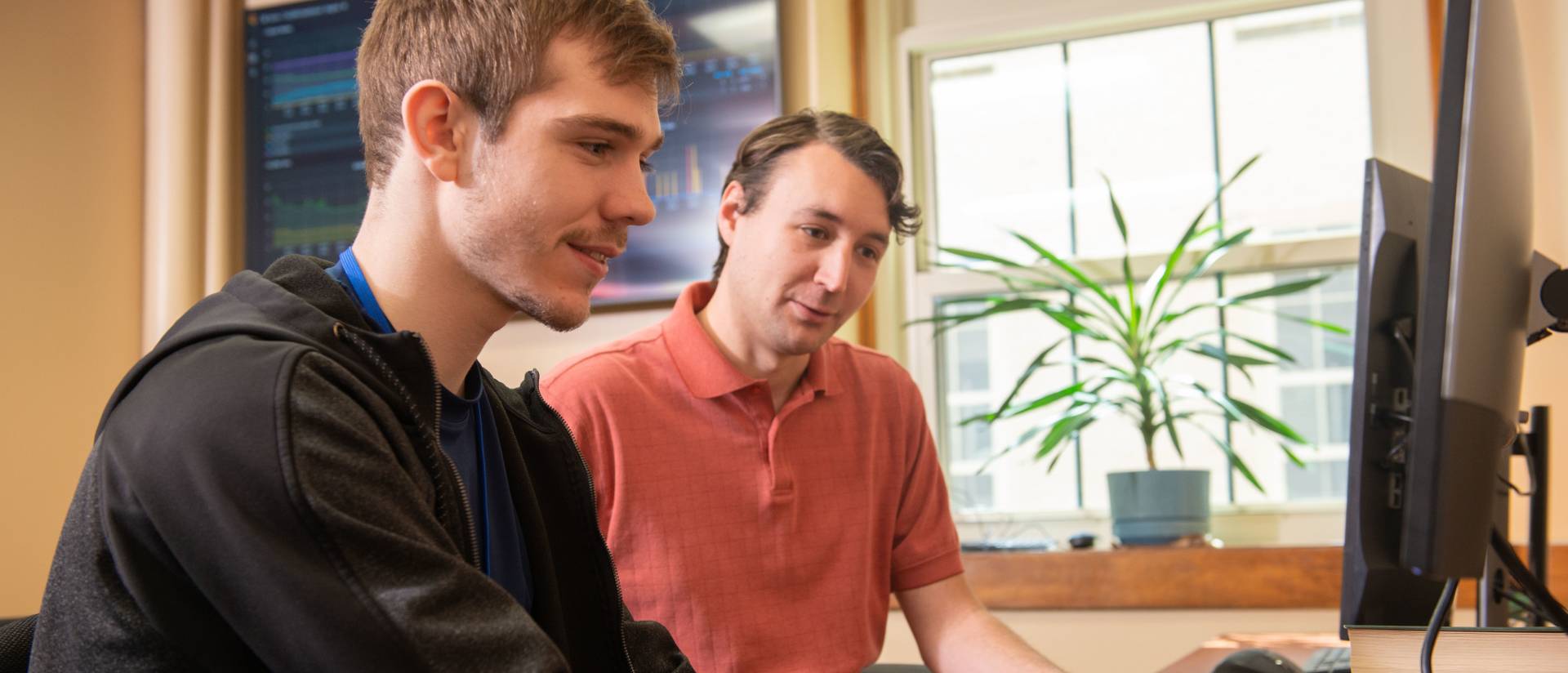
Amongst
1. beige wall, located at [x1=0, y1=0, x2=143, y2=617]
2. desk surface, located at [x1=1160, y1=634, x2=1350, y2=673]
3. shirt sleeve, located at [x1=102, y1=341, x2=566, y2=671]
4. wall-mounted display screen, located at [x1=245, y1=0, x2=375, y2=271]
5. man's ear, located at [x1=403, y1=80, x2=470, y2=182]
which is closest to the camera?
shirt sleeve, located at [x1=102, y1=341, x2=566, y2=671]

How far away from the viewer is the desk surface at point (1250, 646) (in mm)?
1461

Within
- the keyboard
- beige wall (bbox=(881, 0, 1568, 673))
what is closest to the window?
beige wall (bbox=(881, 0, 1568, 673))

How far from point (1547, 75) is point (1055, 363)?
3.97 ft

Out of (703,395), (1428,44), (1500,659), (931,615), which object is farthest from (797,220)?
(1428,44)

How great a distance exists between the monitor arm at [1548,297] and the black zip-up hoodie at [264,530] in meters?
0.77

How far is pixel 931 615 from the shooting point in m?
1.77

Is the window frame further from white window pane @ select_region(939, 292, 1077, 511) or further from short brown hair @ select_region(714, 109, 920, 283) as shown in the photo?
short brown hair @ select_region(714, 109, 920, 283)

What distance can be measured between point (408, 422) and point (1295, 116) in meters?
2.66

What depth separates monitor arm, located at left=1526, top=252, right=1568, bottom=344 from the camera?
956 mm

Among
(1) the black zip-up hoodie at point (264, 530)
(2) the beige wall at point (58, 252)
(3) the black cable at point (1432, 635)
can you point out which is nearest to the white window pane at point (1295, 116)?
(3) the black cable at point (1432, 635)

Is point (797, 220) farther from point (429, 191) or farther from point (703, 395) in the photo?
point (429, 191)

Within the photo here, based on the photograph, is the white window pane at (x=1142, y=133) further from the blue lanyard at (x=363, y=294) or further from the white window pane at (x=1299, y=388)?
the blue lanyard at (x=363, y=294)

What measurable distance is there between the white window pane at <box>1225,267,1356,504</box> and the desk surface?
3.93ft

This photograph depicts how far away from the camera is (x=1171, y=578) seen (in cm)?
268
